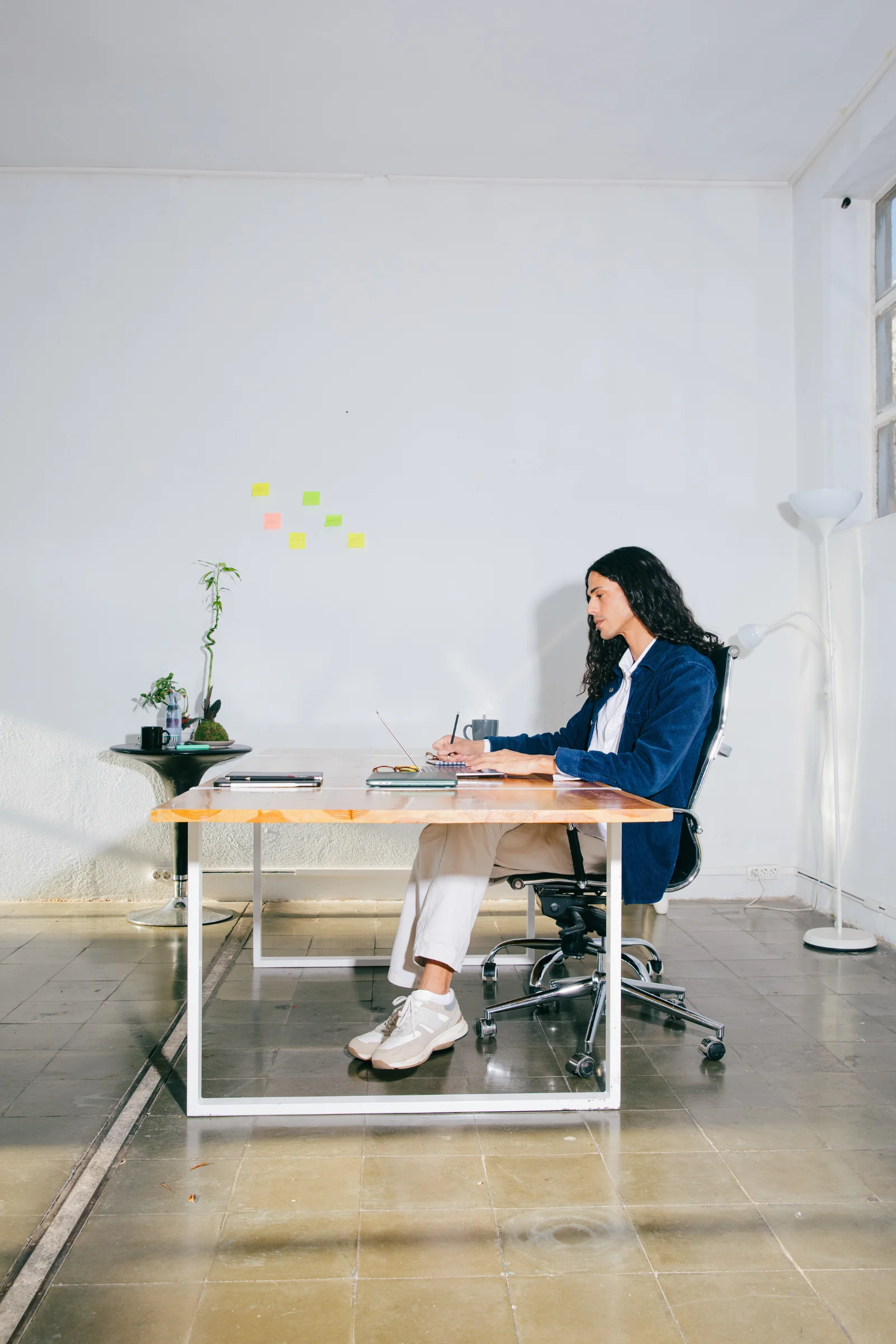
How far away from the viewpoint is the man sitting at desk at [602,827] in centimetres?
242

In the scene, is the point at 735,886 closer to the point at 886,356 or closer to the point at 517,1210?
the point at 886,356

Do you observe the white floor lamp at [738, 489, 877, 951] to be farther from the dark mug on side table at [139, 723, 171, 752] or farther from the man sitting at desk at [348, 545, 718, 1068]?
the dark mug on side table at [139, 723, 171, 752]

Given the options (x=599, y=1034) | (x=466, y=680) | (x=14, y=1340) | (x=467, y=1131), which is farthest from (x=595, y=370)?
(x=14, y=1340)

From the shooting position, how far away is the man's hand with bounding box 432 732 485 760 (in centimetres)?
288

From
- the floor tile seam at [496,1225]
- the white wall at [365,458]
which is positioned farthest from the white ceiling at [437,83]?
the floor tile seam at [496,1225]

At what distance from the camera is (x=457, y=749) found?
2.94 metres

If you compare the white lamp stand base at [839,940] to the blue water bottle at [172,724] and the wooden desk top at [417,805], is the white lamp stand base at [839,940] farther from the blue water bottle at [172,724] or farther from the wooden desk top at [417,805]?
the blue water bottle at [172,724]

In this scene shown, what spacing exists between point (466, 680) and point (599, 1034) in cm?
196

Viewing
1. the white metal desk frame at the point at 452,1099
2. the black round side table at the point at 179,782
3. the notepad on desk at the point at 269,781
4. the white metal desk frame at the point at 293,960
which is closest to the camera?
the white metal desk frame at the point at 452,1099

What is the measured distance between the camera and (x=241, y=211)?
14.7 ft

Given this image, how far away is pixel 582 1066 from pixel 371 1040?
0.49 metres

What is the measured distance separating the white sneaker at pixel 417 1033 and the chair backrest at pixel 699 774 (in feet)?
1.97

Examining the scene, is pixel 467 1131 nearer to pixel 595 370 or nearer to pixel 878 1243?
pixel 878 1243

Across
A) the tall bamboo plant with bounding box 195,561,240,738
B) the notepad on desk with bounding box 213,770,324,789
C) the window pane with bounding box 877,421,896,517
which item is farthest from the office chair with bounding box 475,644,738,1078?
the tall bamboo plant with bounding box 195,561,240,738
